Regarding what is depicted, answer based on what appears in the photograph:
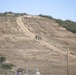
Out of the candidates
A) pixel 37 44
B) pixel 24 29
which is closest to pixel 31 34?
pixel 24 29

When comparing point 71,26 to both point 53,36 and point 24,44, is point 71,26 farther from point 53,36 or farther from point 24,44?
point 24,44

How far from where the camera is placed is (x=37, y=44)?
4528cm

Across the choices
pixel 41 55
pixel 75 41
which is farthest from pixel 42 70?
pixel 75 41

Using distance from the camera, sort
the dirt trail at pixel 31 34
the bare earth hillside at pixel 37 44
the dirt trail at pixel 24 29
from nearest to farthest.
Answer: the bare earth hillside at pixel 37 44
the dirt trail at pixel 31 34
the dirt trail at pixel 24 29

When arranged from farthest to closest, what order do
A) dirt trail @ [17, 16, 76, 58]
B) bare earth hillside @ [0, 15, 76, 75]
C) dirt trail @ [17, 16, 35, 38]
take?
1. dirt trail @ [17, 16, 35, 38]
2. dirt trail @ [17, 16, 76, 58]
3. bare earth hillside @ [0, 15, 76, 75]

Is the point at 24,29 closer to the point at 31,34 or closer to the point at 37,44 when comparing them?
the point at 31,34

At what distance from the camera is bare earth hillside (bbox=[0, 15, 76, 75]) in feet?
118

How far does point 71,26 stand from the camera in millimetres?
60500

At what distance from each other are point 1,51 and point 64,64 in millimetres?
8704

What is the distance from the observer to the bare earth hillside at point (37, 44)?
35.9 meters

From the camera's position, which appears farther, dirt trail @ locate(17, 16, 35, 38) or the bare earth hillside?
dirt trail @ locate(17, 16, 35, 38)

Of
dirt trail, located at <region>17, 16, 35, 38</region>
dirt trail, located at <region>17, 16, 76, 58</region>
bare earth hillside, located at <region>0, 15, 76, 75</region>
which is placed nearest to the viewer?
bare earth hillside, located at <region>0, 15, 76, 75</region>

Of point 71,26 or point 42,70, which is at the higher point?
point 71,26

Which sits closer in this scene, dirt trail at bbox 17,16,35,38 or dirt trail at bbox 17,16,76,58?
dirt trail at bbox 17,16,76,58
